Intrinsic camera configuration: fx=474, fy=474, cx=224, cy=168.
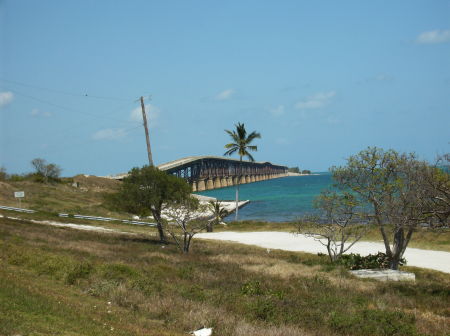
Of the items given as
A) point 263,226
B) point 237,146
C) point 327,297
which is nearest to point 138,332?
point 327,297

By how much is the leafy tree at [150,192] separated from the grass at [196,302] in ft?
55.7

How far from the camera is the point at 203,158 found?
198375 mm

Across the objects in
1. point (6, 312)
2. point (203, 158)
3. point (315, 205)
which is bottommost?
point (6, 312)

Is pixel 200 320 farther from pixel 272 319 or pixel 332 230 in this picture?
pixel 332 230

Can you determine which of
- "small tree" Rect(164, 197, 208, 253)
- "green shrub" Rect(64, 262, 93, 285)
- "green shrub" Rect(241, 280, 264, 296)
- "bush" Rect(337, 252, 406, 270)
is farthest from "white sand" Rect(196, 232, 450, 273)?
"green shrub" Rect(64, 262, 93, 285)

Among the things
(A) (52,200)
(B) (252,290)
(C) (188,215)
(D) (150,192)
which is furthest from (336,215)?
(A) (52,200)

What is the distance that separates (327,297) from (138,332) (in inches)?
327

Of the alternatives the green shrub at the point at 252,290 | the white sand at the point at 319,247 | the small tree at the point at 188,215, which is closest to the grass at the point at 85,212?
the white sand at the point at 319,247

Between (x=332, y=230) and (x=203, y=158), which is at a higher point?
(x=203, y=158)

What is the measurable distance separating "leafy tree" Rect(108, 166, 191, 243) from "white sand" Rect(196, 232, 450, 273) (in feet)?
34.1

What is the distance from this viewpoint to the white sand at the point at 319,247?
32.0 meters

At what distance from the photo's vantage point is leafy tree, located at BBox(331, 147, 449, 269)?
17.3 meters

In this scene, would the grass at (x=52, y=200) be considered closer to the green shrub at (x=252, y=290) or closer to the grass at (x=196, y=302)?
the grass at (x=196, y=302)

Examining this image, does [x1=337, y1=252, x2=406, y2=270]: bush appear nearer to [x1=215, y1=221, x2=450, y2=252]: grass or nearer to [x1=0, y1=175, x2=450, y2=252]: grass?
[x1=215, y1=221, x2=450, y2=252]: grass
